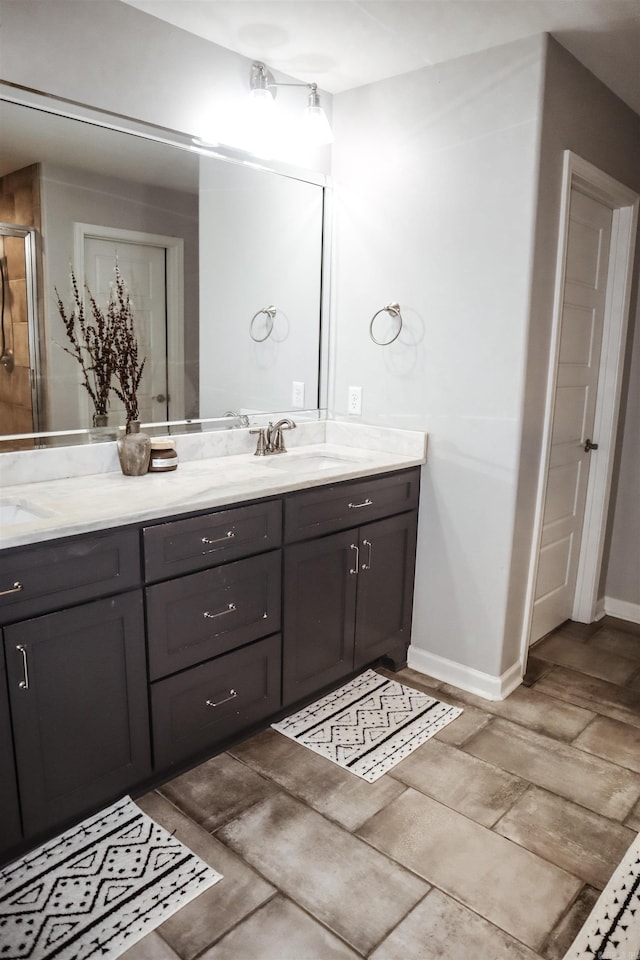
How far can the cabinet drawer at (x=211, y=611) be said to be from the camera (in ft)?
6.53

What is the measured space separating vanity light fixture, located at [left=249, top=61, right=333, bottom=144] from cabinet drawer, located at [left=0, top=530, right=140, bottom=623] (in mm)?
1703

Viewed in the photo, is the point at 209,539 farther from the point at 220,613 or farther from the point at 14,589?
the point at 14,589

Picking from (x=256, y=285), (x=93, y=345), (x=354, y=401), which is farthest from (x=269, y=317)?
(x=93, y=345)

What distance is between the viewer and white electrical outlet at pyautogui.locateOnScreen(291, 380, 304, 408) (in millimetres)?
3068

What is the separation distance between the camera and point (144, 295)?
242 centimetres

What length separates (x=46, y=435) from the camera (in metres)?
2.20

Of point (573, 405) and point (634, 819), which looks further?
point (573, 405)

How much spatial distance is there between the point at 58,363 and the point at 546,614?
2434mm

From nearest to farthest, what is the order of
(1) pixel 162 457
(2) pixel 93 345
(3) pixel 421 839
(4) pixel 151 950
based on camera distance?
(4) pixel 151 950 → (3) pixel 421 839 → (2) pixel 93 345 → (1) pixel 162 457

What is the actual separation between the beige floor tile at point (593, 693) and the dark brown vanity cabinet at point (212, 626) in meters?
1.21

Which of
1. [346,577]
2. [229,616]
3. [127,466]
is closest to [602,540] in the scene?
[346,577]

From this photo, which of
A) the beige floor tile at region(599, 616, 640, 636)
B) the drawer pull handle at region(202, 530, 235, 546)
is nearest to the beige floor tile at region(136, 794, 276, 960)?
the drawer pull handle at region(202, 530, 235, 546)

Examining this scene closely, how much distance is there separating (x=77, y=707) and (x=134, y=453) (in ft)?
2.71

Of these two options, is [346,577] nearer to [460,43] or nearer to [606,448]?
[606,448]
